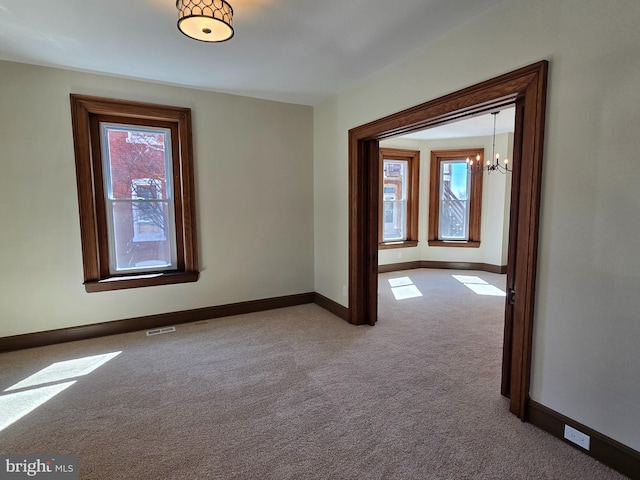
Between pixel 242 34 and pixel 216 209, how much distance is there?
1.97 m

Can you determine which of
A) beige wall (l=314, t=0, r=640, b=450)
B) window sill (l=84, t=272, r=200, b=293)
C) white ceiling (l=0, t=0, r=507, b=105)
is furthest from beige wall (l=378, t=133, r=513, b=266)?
beige wall (l=314, t=0, r=640, b=450)

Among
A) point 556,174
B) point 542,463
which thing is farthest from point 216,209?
point 542,463

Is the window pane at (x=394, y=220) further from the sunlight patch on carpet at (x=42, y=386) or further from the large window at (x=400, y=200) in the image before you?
the sunlight patch on carpet at (x=42, y=386)

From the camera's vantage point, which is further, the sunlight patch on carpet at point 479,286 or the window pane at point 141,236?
the sunlight patch on carpet at point 479,286

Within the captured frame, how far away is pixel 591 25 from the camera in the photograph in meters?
1.63

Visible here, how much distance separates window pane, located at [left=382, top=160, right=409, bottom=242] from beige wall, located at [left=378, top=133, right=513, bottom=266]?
323mm

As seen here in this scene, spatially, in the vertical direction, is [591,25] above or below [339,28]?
below

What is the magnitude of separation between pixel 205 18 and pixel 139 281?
273cm

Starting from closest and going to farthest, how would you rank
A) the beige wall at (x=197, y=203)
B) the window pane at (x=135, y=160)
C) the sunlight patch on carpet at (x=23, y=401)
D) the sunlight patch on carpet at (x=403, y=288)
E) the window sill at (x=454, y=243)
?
the sunlight patch on carpet at (x=23, y=401)
the beige wall at (x=197, y=203)
the window pane at (x=135, y=160)
the sunlight patch on carpet at (x=403, y=288)
the window sill at (x=454, y=243)

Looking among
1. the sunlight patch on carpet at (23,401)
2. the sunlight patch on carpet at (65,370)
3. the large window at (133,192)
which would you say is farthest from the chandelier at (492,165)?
the sunlight patch on carpet at (23,401)

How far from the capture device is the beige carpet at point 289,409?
1694 mm

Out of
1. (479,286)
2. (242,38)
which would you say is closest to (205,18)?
(242,38)

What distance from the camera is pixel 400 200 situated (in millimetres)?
6758

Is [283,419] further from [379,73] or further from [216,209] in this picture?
[379,73]
